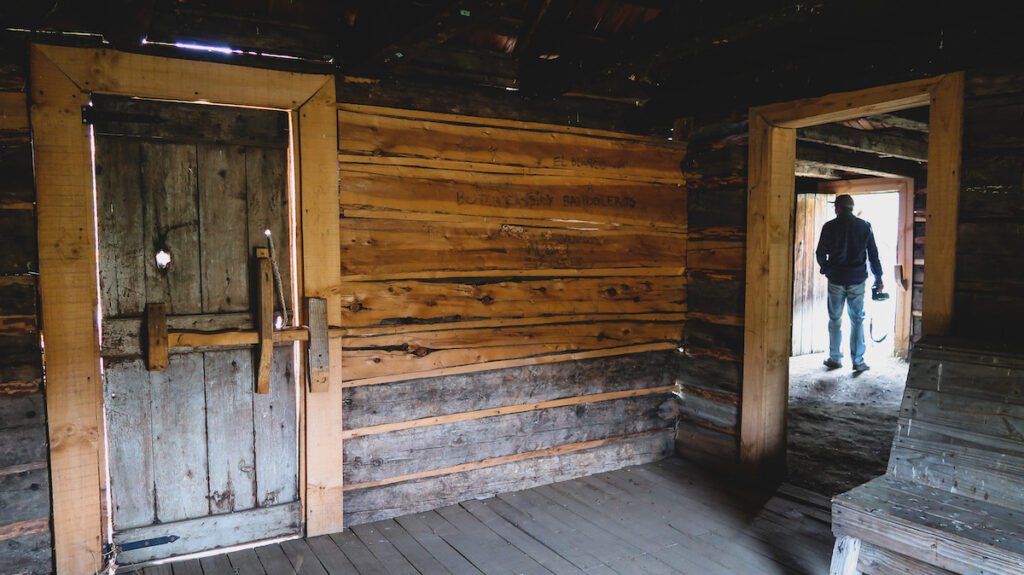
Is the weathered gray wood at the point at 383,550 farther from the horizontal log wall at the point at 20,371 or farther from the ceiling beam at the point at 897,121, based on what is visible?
the ceiling beam at the point at 897,121

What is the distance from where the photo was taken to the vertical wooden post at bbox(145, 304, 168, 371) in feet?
9.98

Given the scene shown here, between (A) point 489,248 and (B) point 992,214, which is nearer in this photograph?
(B) point 992,214

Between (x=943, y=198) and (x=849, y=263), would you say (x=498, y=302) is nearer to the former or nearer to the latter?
(x=943, y=198)

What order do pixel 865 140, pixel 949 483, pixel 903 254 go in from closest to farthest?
pixel 949 483 < pixel 865 140 < pixel 903 254

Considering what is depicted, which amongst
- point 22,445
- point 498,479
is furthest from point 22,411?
point 498,479

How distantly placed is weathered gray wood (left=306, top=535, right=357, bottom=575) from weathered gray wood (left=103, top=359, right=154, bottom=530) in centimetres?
81

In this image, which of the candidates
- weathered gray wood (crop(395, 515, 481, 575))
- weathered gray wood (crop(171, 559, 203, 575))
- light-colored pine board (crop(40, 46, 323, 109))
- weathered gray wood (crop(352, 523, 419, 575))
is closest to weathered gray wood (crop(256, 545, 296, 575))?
weathered gray wood (crop(171, 559, 203, 575))

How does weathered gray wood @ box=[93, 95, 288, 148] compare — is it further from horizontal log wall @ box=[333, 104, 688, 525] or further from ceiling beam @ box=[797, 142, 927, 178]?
ceiling beam @ box=[797, 142, 927, 178]

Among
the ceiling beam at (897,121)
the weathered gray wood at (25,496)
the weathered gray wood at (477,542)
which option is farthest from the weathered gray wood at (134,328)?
the ceiling beam at (897,121)

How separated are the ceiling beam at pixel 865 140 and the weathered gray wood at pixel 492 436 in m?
3.11

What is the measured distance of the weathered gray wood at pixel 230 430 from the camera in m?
3.28

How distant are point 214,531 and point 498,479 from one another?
1.64 metres

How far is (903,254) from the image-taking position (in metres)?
7.97

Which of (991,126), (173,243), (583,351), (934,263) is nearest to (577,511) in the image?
(583,351)
